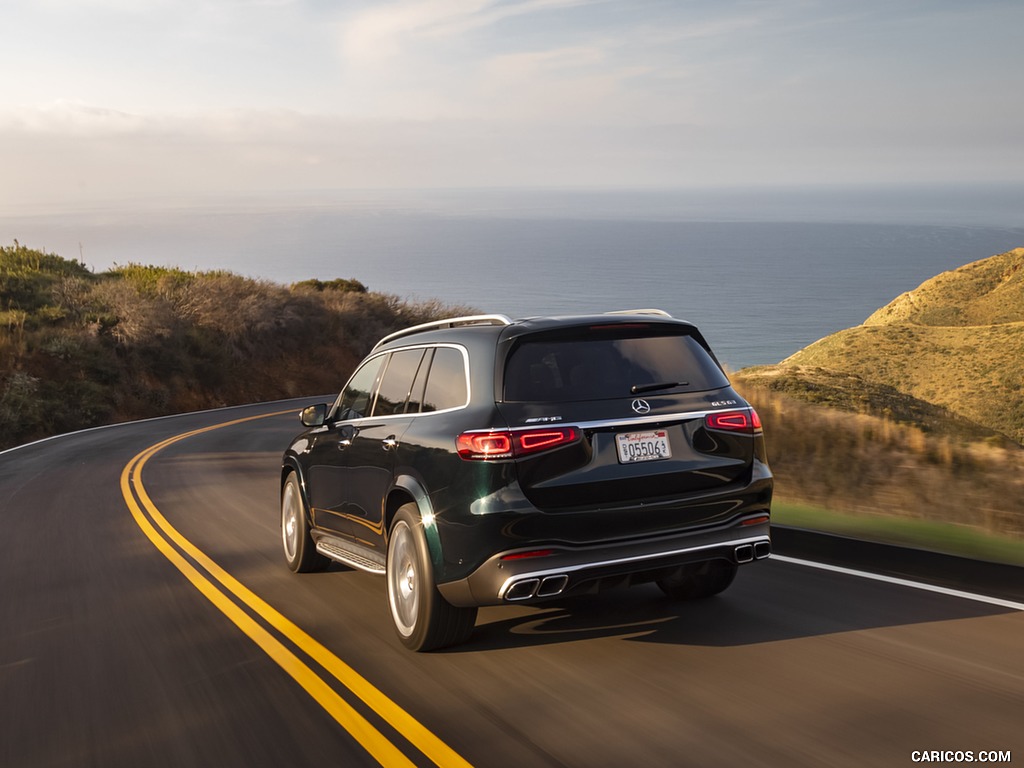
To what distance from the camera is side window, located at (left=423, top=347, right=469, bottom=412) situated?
5.95 m

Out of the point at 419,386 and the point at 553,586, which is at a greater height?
the point at 419,386

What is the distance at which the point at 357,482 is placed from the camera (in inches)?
276

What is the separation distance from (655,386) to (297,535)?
389 cm

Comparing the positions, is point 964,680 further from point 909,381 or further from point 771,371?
point 909,381

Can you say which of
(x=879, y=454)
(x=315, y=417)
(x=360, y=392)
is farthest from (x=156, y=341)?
(x=360, y=392)

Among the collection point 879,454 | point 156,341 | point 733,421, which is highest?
point 156,341

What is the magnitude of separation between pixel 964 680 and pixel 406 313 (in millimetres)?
50964

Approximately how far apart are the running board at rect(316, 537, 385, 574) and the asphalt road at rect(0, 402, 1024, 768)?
0.31 metres

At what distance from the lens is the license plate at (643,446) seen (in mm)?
5586

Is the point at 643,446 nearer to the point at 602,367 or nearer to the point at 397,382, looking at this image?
the point at 602,367

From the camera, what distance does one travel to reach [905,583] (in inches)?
276

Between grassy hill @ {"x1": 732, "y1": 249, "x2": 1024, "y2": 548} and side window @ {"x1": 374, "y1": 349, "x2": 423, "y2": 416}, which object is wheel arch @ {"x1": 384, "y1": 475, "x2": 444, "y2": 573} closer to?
side window @ {"x1": 374, "y1": 349, "x2": 423, "y2": 416}

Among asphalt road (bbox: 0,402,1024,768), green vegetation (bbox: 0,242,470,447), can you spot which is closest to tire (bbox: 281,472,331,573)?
asphalt road (bbox: 0,402,1024,768)

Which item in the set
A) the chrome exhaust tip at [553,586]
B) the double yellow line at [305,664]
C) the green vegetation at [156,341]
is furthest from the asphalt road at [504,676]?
the green vegetation at [156,341]
